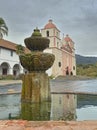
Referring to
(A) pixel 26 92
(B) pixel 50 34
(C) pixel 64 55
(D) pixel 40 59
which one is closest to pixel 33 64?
(D) pixel 40 59

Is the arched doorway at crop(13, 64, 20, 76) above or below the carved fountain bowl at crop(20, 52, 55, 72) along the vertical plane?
above

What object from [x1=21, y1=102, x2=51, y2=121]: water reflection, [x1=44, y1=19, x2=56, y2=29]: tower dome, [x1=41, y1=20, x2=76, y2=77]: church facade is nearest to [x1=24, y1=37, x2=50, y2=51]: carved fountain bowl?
[x1=21, y1=102, x2=51, y2=121]: water reflection

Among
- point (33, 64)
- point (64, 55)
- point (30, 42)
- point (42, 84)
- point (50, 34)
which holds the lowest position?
point (42, 84)

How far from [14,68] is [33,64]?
150 ft

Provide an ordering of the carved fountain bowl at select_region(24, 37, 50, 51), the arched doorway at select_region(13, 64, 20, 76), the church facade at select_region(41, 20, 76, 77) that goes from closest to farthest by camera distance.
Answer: the carved fountain bowl at select_region(24, 37, 50, 51) → the arched doorway at select_region(13, 64, 20, 76) → the church facade at select_region(41, 20, 76, 77)

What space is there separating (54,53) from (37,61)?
51785 millimetres

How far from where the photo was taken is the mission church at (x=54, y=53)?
48969 millimetres

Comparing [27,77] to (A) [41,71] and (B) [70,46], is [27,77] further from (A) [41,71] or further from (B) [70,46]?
(B) [70,46]

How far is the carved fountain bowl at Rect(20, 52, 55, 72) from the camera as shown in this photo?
8.36 metres

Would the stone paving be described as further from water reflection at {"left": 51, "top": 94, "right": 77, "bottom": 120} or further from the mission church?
the mission church

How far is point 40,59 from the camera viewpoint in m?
8.33

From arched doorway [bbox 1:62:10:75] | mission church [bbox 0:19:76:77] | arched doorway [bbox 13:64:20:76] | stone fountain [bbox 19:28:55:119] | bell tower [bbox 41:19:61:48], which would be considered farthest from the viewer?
bell tower [bbox 41:19:61:48]

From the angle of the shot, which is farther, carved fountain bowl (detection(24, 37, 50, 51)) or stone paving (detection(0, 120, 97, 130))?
carved fountain bowl (detection(24, 37, 50, 51))

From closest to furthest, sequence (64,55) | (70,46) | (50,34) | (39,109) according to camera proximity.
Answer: (39,109), (50,34), (64,55), (70,46)
